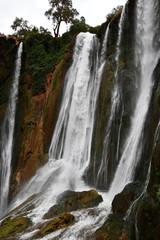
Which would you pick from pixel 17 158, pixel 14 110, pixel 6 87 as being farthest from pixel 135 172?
pixel 6 87

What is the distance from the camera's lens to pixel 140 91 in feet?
54.4

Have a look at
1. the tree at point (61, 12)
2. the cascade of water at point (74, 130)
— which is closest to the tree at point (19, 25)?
the tree at point (61, 12)

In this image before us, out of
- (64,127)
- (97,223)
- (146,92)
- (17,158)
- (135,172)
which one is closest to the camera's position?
(97,223)

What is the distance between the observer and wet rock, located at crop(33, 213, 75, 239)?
35.6 feet

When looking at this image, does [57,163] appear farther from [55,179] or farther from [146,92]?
[146,92]

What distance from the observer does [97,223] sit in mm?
10477

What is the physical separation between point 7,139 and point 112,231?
1837 cm

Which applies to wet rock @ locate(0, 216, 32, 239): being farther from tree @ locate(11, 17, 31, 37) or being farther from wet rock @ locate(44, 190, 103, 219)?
tree @ locate(11, 17, 31, 37)

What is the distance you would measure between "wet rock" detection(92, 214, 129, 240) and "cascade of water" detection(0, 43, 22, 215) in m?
13.8

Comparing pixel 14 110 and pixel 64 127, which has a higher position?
pixel 14 110

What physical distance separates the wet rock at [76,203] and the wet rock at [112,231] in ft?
9.72

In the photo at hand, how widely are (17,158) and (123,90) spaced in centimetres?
1125

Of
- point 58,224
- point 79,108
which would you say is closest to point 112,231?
point 58,224

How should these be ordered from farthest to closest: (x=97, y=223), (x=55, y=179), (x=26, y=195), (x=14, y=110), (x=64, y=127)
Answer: (x=14, y=110), (x=64, y=127), (x=26, y=195), (x=55, y=179), (x=97, y=223)
